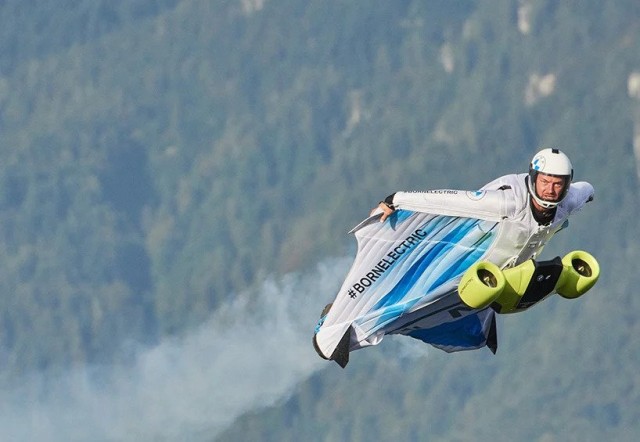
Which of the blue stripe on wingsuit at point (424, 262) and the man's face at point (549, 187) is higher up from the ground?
the blue stripe on wingsuit at point (424, 262)

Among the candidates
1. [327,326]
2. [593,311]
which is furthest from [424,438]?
[327,326]

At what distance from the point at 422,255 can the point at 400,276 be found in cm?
71

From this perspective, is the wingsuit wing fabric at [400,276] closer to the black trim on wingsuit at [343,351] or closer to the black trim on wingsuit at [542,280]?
the black trim on wingsuit at [343,351]

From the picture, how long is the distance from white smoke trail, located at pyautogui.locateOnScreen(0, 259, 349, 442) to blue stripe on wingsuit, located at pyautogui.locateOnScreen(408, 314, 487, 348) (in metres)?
32.4

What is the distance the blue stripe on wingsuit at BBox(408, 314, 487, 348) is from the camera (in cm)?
4562

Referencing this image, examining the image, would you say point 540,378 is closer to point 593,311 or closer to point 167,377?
point 593,311

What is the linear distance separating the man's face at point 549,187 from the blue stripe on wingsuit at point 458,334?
5270 millimetres

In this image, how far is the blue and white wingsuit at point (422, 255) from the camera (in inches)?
1673

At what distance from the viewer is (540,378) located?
197 m

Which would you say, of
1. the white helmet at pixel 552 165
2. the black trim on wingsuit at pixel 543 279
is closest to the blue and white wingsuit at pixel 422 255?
the black trim on wingsuit at pixel 543 279

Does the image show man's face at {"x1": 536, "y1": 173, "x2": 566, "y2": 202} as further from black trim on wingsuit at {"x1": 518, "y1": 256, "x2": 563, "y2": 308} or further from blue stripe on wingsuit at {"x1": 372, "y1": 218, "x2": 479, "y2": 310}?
blue stripe on wingsuit at {"x1": 372, "y1": 218, "x2": 479, "y2": 310}

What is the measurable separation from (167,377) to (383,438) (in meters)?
65.3

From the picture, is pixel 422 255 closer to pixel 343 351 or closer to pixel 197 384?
pixel 343 351

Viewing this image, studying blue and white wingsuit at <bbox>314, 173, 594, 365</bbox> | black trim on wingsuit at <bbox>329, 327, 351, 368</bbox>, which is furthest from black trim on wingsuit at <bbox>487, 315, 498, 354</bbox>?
black trim on wingsuit at <bbox>329, 327, 351, 368</bbox>
